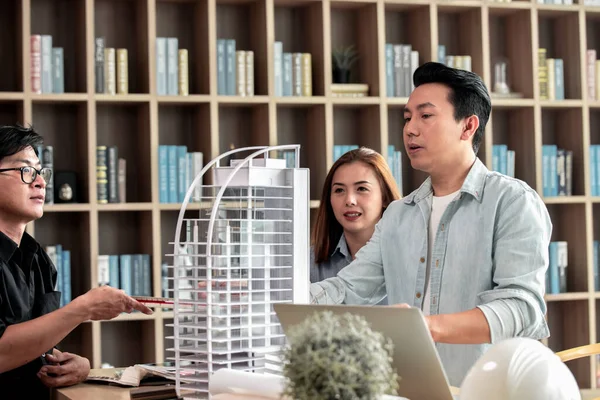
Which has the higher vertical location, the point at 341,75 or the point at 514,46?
the point at 514,46

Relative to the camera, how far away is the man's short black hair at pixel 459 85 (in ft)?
7.18

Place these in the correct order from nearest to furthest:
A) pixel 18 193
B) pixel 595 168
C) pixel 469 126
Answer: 1. pixel 469 126
2. pixel 18 193
3. pixel 595 168

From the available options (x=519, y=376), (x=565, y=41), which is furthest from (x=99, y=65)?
(x=519, y=376)

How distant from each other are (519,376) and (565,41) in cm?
389

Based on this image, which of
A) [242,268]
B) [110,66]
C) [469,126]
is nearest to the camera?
[242,268]

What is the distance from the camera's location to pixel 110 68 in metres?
4.05

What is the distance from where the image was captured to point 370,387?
1.12 metres

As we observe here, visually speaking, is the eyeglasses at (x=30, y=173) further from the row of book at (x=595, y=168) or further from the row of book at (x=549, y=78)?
the row of book at (x=595, y=168)

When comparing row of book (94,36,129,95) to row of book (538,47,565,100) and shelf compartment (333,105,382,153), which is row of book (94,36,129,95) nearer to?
shelf compartment (333,105,382,153)

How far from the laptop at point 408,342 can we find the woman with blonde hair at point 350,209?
193 cm

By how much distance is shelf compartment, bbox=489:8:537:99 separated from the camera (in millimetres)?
4617

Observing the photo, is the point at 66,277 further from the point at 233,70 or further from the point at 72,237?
the point at 233,70

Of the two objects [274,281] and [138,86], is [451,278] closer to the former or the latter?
[274,281]

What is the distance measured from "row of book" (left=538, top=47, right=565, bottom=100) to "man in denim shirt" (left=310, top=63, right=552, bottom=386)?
254cm
